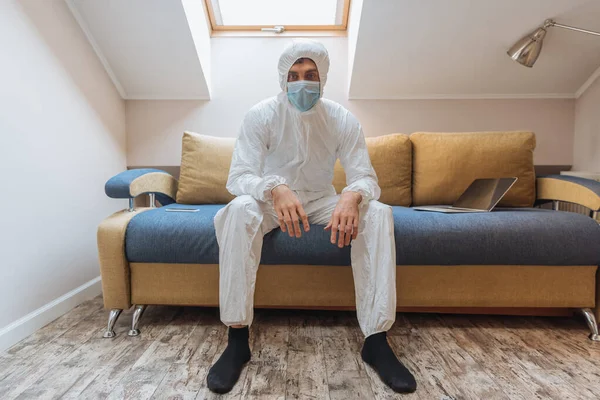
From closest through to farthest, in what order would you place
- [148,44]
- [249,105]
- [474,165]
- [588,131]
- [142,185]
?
[142,185] < [474,165] < [148,44] < [588,131] < [249,105]

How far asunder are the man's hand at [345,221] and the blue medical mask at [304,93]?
422 mm

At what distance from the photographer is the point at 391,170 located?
1.97 m

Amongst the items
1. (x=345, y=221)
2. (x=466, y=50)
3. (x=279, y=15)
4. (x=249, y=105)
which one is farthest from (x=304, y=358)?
(x=279, y=15)

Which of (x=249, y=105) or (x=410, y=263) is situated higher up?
(x=249, y=105)

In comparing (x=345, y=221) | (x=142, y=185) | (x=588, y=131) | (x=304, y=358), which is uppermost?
(x=588, y=131)

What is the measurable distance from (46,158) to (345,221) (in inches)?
52.2

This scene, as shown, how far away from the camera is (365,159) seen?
4.74 ft

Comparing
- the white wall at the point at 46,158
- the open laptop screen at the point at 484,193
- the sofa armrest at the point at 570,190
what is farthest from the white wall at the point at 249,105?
the open laptop screen at the point at 484,193

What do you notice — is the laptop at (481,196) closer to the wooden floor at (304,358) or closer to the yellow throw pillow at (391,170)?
the yellow throw pillow at (391,170)

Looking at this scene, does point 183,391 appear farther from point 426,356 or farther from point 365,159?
point 365,159

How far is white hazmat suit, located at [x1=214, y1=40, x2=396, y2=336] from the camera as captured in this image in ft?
3.92

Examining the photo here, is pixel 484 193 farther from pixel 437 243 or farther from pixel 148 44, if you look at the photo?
pixel 148 44

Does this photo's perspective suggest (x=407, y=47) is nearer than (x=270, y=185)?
No

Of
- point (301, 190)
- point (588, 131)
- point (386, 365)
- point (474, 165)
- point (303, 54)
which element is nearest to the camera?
point (386, 365)
